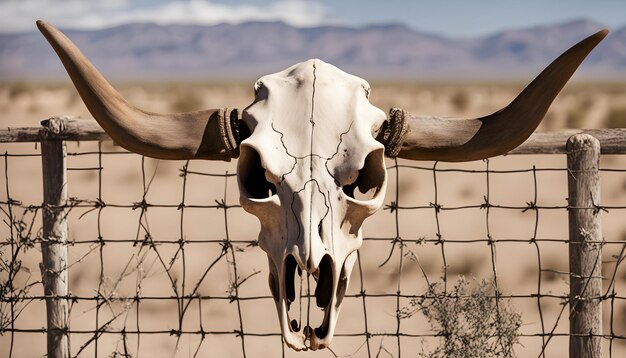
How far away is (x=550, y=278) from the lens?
11.8 meters

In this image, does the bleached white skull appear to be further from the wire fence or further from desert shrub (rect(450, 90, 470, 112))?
desert shrub (rect(450, 90, 470, 112))

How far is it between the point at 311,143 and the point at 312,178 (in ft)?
0.60

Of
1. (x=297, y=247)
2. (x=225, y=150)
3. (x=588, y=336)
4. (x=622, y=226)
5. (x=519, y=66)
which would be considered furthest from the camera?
(x=519, y=66)

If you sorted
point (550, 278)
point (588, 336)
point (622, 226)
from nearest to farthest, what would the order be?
point (588, 336), point (550, 278), point (622, 226)

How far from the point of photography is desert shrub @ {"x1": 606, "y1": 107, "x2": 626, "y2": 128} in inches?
1227

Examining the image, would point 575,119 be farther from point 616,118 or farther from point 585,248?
point 585,248

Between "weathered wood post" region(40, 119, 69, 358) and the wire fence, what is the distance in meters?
0.02

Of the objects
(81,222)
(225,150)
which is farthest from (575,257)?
(81,222)

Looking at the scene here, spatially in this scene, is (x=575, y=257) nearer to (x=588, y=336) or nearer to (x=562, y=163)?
(x=588, y=336)

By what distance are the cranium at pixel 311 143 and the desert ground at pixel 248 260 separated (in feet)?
2.38

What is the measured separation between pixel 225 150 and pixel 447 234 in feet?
34.1

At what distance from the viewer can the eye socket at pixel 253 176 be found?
4.04 meters

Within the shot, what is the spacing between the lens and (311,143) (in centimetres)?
396

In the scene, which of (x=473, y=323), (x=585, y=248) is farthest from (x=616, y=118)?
(x=473, y=323)
